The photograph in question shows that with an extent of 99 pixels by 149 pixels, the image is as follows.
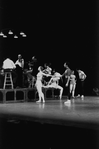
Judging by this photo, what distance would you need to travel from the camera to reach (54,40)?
71.9ft

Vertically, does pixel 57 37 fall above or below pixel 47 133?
above

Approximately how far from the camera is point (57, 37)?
2166cm

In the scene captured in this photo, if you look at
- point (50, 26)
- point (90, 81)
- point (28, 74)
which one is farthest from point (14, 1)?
point (90, 81)

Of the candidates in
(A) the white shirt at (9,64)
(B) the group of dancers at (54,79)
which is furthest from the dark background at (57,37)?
(A) the white shirt at (9,64)

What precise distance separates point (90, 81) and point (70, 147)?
18620 millimetres

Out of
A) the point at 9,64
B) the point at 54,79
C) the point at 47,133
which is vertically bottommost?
the point at 47,133

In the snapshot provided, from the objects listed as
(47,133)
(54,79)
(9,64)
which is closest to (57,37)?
(54,79)

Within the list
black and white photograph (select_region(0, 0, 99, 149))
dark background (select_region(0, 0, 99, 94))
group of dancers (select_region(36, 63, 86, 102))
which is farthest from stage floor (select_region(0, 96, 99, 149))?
dark background (select_region(0, 0, 99, 94))

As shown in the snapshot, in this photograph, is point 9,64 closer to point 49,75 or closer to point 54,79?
point 49,75

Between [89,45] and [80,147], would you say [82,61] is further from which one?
[80,147]

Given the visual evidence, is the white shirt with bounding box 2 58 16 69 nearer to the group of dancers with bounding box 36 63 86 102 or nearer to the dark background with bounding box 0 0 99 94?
the group of dancers with bounding box 36 63 86 102

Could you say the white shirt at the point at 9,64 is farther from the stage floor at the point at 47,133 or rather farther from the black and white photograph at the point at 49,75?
the stage floor at the point at 47,133

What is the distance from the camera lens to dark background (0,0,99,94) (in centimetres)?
1675

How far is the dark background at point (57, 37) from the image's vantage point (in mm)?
16750
